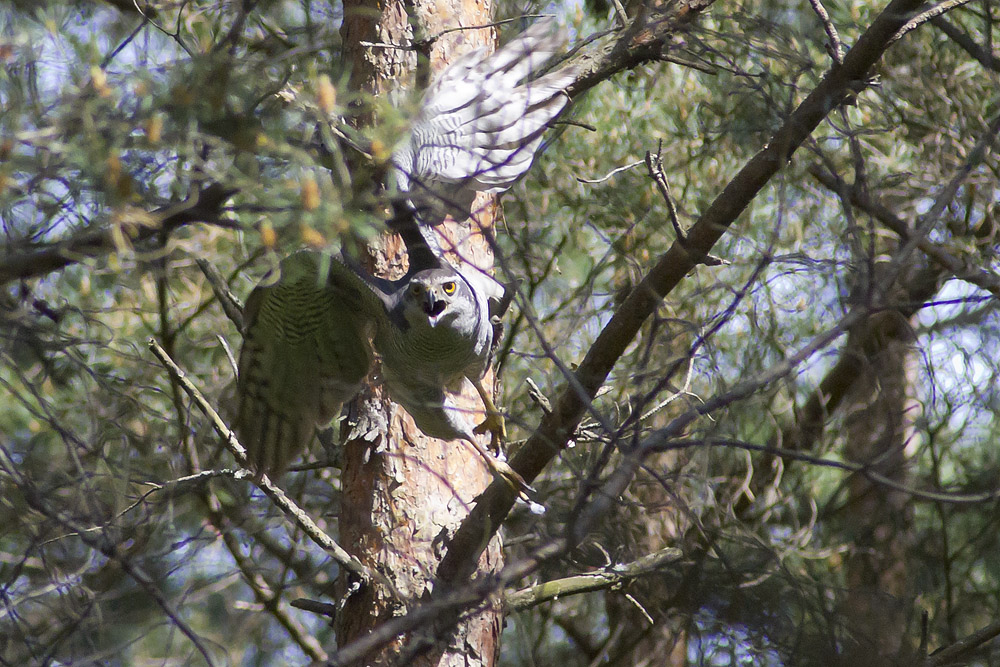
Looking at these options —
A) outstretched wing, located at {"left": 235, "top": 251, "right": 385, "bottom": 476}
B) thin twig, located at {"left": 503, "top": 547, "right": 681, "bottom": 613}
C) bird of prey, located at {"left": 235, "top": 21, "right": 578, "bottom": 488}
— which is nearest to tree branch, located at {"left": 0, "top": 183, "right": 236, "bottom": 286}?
bird of prey, located at {"left": 235, "top": 21, "right": 578, "bottom": 488}

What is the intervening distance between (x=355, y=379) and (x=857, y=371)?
11.0ft

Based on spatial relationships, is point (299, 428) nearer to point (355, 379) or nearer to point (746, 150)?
point (355, 379)

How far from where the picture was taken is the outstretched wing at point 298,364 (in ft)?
11.2

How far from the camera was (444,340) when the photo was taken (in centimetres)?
331

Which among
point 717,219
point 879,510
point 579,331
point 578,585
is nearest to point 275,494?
point 578,585

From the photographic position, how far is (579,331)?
16.2 feet

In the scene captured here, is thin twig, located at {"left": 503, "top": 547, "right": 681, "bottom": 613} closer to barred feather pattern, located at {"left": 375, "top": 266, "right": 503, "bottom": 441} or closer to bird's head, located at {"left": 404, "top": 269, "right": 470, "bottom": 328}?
barred feather pattern, located at {"left": 375, "top": 266, "right": 503, "bottom": 441}

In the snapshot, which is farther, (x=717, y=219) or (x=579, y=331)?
(x=579, y=331)

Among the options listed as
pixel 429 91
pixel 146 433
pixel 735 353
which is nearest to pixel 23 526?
pixel 146 433

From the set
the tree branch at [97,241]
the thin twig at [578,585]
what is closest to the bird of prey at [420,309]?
the thin twig at [578,585]

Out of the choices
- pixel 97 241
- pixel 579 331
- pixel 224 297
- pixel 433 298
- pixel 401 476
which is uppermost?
pixel 579 331

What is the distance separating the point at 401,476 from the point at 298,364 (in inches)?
24.4

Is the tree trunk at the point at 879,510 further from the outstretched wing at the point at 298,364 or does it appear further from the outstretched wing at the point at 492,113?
the outstretched wing at the point at 298,364

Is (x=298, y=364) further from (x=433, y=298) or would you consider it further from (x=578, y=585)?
(x=578, y=585)
